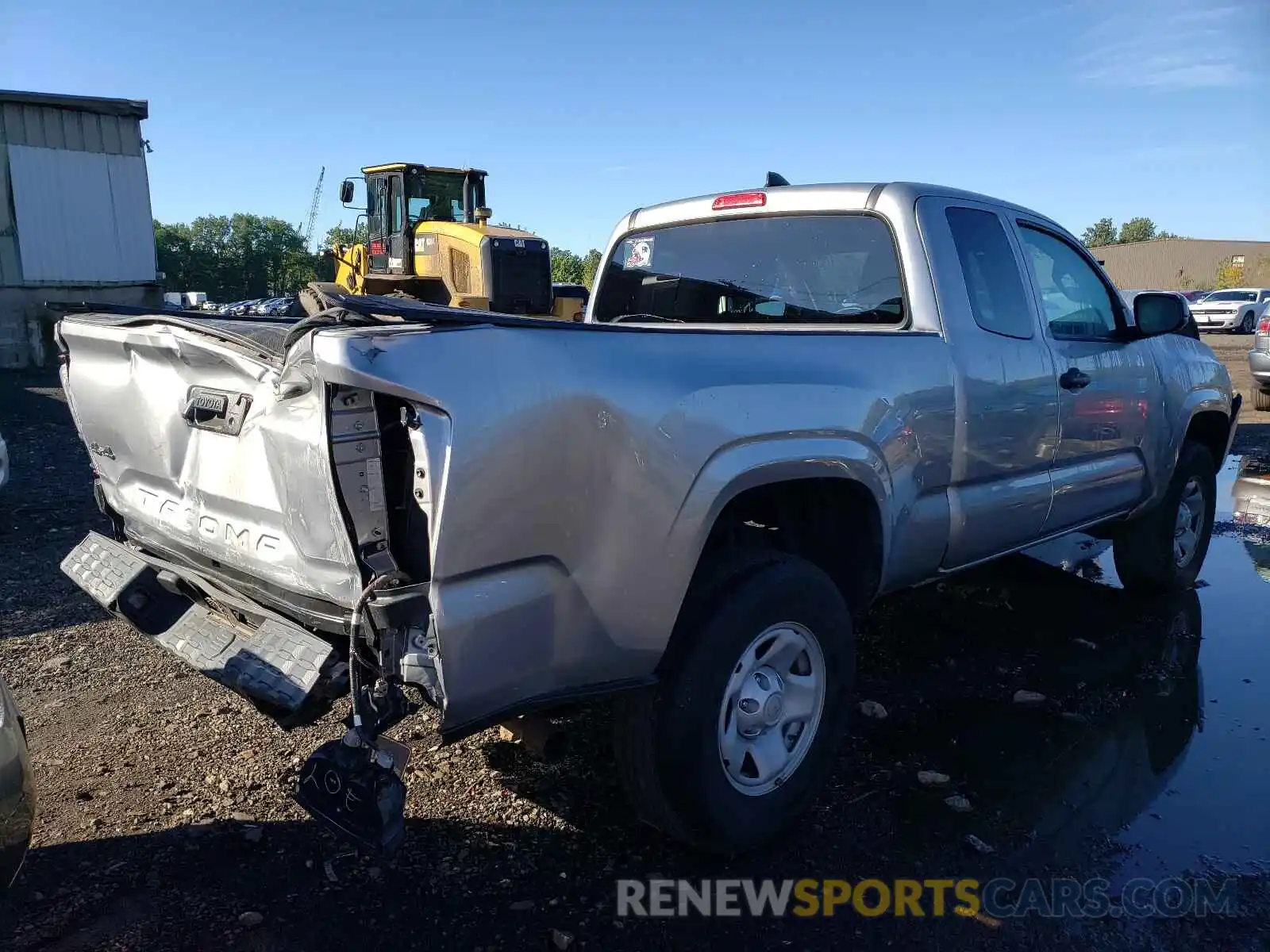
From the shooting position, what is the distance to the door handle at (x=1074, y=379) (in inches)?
160

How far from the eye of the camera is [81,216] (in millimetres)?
17516

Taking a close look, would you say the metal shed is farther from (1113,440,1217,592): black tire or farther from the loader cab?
(1113,440,1217,592): black tire

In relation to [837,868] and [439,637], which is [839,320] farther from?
[439,637]

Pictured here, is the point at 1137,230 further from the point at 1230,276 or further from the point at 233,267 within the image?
the point at 233,267

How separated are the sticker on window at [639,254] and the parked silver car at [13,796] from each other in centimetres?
321

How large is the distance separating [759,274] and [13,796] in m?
3.21

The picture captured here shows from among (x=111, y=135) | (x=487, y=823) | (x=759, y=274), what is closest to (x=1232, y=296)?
(x=111, y=135)

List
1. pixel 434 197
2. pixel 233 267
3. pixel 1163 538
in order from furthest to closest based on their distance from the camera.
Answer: pixel 233 267
pixel 434 197
pixel 1163 538

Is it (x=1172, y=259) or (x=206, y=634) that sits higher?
(x=1172, y=259)

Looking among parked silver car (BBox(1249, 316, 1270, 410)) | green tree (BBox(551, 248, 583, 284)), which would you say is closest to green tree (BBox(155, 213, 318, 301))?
green tree (BBox(551, 248, 583, 284))

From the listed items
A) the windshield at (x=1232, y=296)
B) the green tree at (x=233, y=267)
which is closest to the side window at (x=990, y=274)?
the windshield at (x=1232, y=296)

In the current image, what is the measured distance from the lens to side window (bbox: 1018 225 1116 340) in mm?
4219

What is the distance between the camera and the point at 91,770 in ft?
11.1

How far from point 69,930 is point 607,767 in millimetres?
1723
